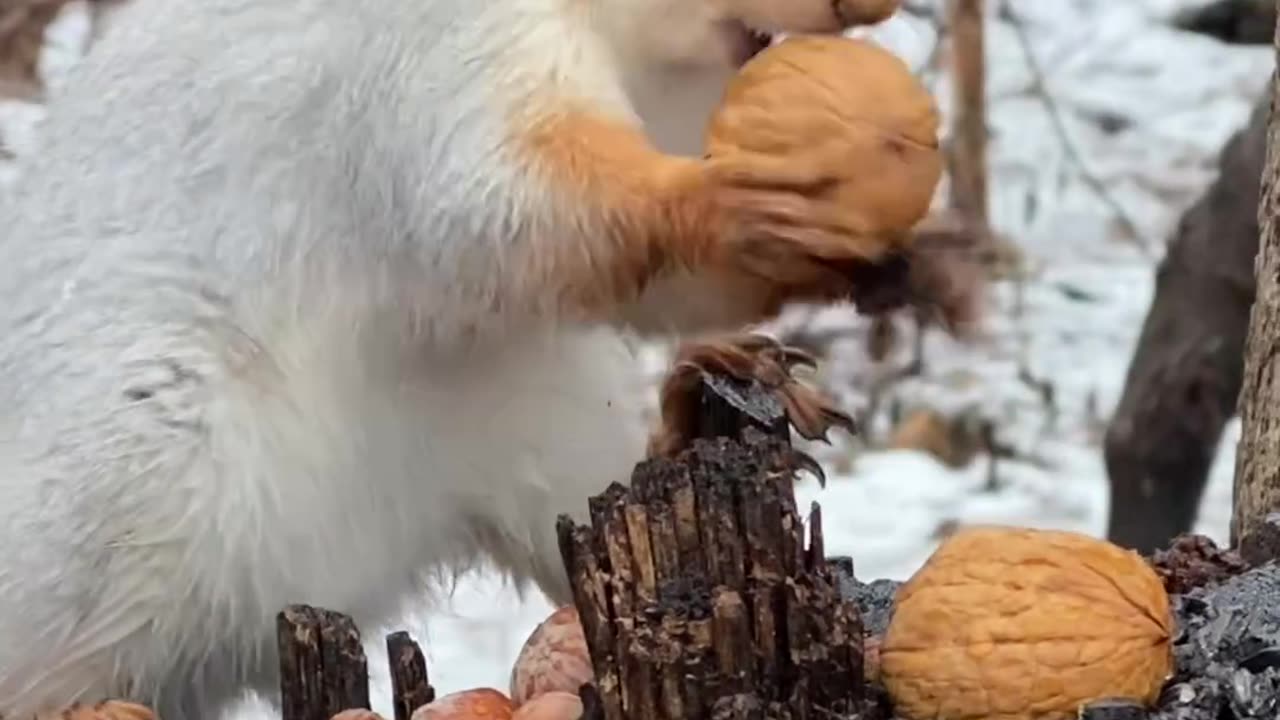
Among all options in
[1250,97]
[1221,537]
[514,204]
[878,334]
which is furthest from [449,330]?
[1250,97]

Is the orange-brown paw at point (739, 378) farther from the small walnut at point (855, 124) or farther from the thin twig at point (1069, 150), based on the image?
the thin twig at point (1069, 150)

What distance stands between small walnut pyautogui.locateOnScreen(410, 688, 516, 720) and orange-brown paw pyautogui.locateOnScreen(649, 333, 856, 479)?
23 centimetres

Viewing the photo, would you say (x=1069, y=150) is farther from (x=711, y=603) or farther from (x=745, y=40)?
(x=711, y=603)

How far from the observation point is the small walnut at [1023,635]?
Answer: 86 centimetres

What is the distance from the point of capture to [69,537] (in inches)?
41.0

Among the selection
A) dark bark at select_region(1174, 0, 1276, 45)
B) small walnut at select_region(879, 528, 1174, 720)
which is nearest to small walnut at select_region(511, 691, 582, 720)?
small walnut at select_region(879, 528, 1174, 720)

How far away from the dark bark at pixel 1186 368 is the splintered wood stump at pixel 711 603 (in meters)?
1.27

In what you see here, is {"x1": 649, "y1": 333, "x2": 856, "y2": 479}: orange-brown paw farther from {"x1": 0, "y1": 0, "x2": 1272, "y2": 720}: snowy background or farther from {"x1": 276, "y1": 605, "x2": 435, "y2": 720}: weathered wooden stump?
{"x1": 0, "y1": 0, "x2": 1272, "y2": 720}: snowy background

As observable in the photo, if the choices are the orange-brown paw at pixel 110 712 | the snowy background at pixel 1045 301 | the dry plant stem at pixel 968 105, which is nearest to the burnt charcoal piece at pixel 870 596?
the orange-brown paw at pixel 110 712

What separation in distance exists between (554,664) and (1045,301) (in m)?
2.70

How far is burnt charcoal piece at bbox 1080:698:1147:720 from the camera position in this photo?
0.84 metres

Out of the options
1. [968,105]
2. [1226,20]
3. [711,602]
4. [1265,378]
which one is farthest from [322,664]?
[1226,20]

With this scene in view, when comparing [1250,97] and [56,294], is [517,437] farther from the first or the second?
[1250,97]

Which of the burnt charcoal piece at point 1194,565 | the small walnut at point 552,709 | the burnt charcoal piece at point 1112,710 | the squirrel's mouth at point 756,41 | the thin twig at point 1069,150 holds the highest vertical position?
the thin twig at point 1069,150
